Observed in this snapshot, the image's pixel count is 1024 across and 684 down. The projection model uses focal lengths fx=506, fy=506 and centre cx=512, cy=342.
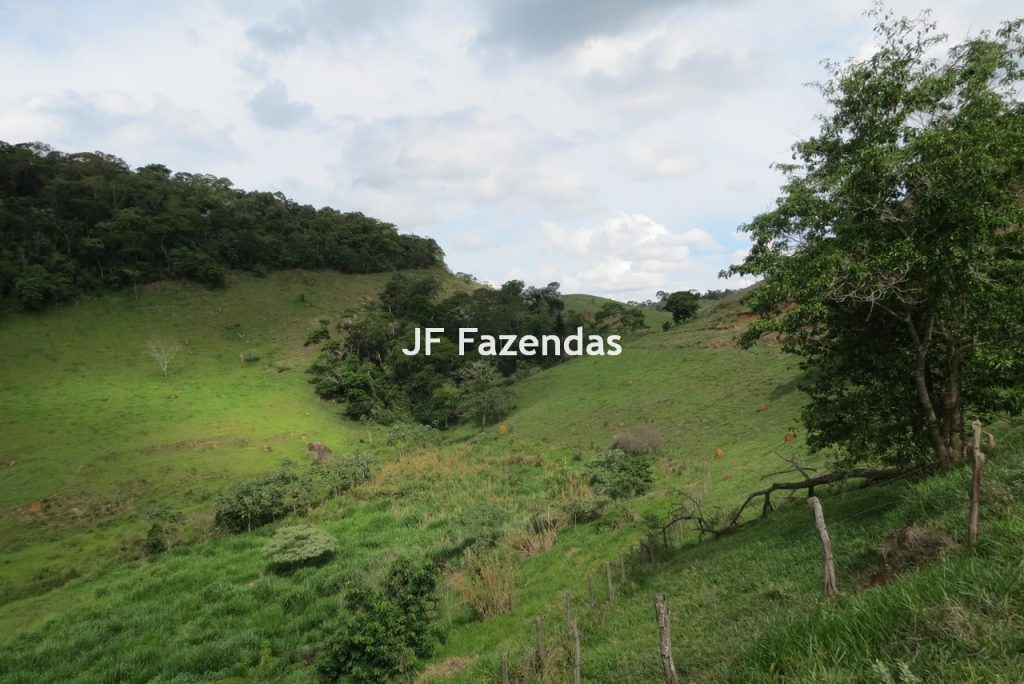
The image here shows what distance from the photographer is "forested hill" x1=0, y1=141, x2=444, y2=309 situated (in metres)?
67.5

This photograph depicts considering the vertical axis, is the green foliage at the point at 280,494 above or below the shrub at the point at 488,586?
below

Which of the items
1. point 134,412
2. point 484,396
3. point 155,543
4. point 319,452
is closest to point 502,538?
point 155,543

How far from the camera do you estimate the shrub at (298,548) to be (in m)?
19.6

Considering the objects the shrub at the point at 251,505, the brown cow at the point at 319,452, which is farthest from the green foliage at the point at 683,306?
the shrub at the point at 251,505

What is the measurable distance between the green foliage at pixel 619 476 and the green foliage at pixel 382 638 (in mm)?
12574

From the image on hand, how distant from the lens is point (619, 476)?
23.2 metres

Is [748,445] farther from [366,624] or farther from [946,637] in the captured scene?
[946,637]

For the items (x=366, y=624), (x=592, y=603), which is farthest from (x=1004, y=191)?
(x=366, y=624)

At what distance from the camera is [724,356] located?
4644cm

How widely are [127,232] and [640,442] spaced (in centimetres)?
8125

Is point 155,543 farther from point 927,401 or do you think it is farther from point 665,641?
point 927,401

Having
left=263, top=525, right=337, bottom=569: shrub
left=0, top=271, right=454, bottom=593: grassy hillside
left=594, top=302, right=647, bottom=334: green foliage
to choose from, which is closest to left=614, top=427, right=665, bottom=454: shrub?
left=263, top=525, right=337, bottom=569: shrub

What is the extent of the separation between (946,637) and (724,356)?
4573 centimetres

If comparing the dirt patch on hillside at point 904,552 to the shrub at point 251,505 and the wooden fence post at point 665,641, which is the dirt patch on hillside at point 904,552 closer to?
the wooden fence post at point 665,641
